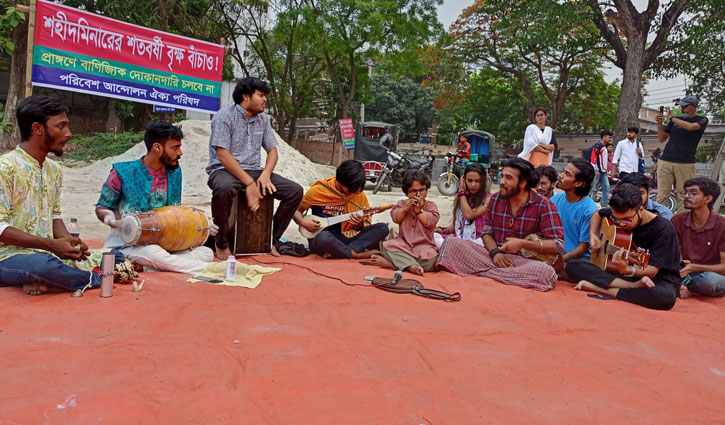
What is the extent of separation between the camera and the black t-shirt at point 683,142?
22.3 ft

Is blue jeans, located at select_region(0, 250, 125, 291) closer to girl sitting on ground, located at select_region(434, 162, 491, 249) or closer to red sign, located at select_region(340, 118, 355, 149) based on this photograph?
Answer: girl sitting on ground, located at select_region(434, 162, 491, 249)

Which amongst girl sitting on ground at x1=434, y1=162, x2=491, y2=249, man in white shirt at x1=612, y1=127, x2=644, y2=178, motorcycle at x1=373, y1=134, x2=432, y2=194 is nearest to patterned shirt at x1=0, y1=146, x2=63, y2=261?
girl sitting on ground at x1=434, y1=162, x2=491, y2=249

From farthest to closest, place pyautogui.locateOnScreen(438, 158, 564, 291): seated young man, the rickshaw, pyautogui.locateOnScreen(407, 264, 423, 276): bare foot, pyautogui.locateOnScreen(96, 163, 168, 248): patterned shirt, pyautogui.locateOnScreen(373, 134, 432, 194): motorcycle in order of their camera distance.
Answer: the rickshaw, pyautogui.locateOnScreen(373, 134, 432, 194): motorcycle, pyautogui.locateOnScreen(407, 264, 423, 276): bare foot, pyautogui.locateOnScreen(438, 158, 564, 291): seated young man, pyautogui.locateOnScreen(96, 163, 168, 248): patterned shirt

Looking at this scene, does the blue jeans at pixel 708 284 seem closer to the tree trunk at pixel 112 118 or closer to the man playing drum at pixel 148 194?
the man playing drum at pixel 148 194

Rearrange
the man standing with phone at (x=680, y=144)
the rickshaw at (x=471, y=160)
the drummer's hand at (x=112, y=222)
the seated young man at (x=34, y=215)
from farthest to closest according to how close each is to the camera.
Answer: the rickshaw at (x=471, y=160), the man standing with phone at (x=680, y=144), the drummer's hand at (x=112, y=222), the seated young man at (x=34, y=215)

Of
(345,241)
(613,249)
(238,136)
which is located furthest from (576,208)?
(238,136)

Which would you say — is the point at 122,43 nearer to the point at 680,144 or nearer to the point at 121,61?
the point at 121,61

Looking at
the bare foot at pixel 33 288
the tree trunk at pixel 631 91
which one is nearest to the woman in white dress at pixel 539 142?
the bare foot at pixel 33 288

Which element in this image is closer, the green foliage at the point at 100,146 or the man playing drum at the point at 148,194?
the man playing drum at the point at 148,194

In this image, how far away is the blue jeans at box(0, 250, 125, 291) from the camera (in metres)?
3.33

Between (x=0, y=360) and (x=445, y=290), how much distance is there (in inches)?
110

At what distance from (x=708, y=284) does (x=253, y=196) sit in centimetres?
379

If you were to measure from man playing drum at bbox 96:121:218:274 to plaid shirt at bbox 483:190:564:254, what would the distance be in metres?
2.44

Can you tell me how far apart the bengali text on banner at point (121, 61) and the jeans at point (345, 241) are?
130 inches
